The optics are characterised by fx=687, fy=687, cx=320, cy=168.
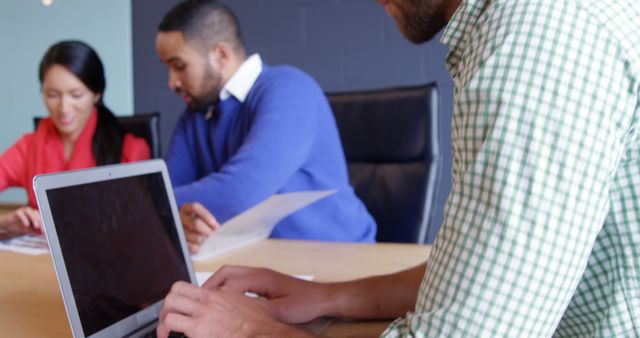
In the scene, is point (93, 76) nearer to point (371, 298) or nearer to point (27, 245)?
point (27, 245)

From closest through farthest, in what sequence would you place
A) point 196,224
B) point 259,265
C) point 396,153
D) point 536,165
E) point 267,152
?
point 536,165 < point 259,265 < point 196,224 < point 267,152 < point 396,153

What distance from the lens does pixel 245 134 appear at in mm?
1813

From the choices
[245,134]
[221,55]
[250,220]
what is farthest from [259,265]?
[221,55]

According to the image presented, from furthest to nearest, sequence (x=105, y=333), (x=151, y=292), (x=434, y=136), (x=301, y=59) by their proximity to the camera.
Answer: (x=301, y=59)
(x=434, y=136)
(x=151, y=292)
(x=105, y=333)

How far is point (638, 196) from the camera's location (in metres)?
0.56

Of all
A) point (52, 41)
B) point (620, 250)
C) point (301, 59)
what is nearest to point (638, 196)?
point (620, 250)

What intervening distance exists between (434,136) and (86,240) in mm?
1135

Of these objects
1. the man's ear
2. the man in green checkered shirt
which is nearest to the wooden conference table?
the man in green checkered shirt

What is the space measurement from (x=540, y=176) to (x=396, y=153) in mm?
1254

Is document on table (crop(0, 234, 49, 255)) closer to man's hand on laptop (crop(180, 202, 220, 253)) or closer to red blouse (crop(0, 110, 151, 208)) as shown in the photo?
man's hand on laptop (crop(180, 202, 220, 253))

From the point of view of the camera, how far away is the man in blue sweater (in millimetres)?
1598

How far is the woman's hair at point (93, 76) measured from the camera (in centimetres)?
217

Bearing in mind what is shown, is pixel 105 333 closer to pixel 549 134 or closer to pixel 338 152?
pixel 549 134

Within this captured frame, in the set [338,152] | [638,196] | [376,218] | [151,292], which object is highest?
[638,196]
